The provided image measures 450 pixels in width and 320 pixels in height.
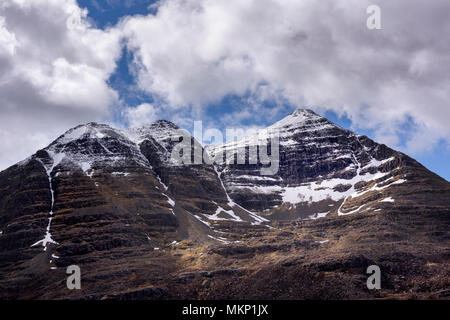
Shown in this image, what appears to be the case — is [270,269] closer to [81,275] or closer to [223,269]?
[223,269]

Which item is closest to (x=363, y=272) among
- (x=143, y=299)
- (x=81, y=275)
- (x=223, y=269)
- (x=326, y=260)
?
(x=326, y=260)

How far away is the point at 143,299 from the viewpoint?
6235 inches

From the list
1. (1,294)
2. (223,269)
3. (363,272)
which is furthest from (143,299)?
(363,272)

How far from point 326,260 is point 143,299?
232 ft

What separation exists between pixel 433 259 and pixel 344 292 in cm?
5066
